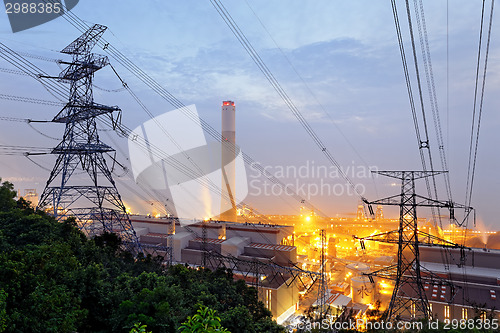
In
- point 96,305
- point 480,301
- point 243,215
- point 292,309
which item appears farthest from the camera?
point 243,215

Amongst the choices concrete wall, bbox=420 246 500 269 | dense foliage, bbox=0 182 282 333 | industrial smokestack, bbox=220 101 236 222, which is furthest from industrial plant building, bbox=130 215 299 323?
concrete wall, bbox=420 246 500 269

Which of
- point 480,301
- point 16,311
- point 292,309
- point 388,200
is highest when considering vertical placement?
point 388,200

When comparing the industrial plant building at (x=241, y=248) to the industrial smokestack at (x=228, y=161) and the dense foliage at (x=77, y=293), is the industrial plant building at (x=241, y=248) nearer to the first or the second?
the dense foliage at (x=77, y=293)

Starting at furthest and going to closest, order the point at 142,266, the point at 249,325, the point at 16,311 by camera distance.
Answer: the point at 142,266 < the point at 249,325 < the point at 16,311

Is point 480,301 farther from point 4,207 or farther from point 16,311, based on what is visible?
point 4,207

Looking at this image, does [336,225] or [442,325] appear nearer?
[442,325]

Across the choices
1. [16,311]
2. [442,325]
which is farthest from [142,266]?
[442,325]

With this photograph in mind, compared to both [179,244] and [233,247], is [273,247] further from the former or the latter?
[179,244]
